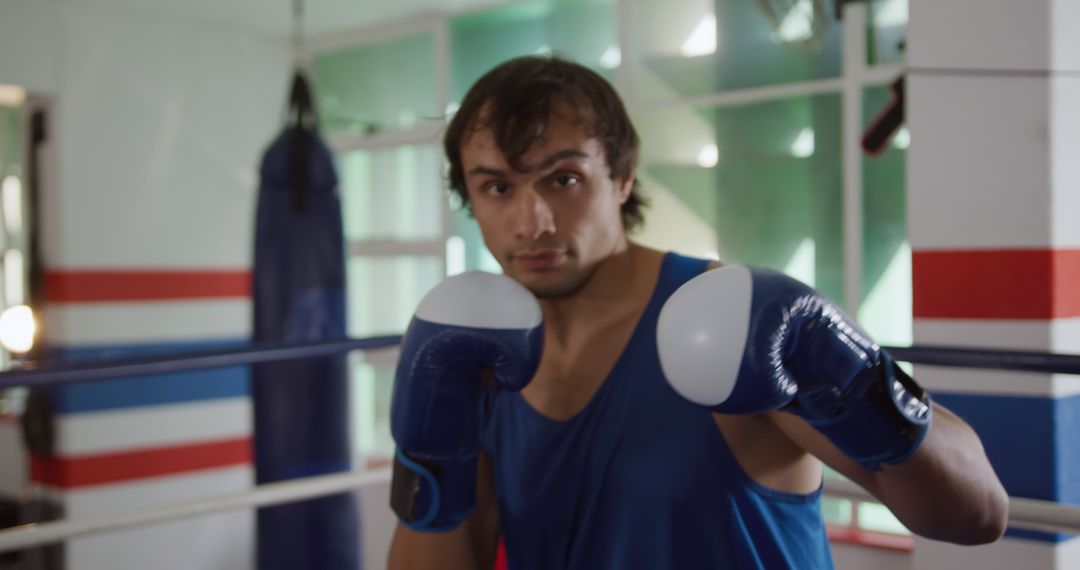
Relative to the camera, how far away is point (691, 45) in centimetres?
374

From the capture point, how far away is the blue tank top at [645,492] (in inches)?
39.1

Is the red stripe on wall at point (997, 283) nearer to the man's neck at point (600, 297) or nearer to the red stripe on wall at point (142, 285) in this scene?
the man's neck at point (600, 297)

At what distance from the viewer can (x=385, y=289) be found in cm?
495

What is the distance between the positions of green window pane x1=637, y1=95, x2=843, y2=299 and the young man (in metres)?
2.32

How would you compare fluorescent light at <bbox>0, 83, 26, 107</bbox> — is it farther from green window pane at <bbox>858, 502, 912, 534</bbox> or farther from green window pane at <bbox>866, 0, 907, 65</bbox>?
green window pane at <bbox>858, 502, 912, 534</bbox>

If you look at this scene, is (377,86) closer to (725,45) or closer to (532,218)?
(725,45)

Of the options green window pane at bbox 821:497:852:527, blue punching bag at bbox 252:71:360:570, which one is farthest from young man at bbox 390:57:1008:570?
green window pane at bbox 821:497:852:527

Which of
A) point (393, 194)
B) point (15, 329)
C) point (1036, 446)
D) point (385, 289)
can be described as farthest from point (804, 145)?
point (15, 329)

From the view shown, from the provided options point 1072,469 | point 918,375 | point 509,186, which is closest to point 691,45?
point 918,375

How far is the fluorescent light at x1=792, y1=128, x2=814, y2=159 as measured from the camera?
3387 mm

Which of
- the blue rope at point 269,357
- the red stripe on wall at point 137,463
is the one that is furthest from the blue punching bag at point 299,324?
the red stripe on wall at point 137,463

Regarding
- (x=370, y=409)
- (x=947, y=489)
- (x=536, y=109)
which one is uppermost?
(x=536, y=109)

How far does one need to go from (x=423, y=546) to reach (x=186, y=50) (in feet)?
12.7

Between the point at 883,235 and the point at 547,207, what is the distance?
7.96 feet
